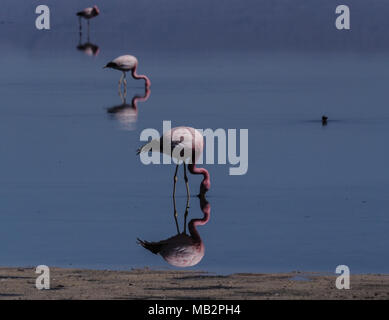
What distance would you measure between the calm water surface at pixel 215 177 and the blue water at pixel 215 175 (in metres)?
0.03

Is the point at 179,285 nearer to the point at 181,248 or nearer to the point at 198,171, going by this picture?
the point at 181,248

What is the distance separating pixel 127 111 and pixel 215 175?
810 cm

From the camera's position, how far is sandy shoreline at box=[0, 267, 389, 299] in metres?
9.65

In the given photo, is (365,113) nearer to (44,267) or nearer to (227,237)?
(227,237)

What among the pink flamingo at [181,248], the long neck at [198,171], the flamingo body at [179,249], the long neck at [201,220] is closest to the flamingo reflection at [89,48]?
the long neck at [198,171]

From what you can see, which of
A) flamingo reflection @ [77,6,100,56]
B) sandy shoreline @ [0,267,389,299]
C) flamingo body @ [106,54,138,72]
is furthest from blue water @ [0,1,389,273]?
flamingo reflection @ [77,6,100,56]

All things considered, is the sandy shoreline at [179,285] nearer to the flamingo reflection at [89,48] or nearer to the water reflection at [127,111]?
the water reflection at [127,111]

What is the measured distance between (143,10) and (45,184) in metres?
42.5

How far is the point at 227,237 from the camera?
41.0ft

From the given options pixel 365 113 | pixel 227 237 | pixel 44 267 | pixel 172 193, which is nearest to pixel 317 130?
pixel 365 113

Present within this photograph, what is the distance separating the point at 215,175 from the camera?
623 inches

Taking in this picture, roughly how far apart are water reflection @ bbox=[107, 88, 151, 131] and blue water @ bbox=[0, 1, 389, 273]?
7.8 inches

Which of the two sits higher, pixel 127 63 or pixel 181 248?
pixel 127 63

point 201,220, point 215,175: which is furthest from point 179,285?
point 215,175
